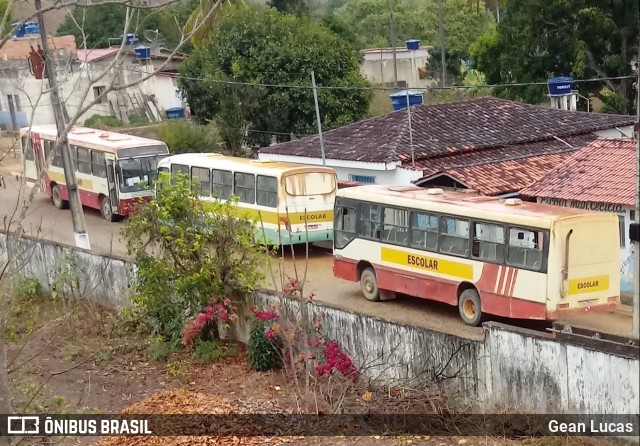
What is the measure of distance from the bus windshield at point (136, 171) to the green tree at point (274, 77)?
8.64 metres

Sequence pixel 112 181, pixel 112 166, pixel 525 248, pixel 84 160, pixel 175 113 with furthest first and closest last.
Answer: pixel 175 113 → pixel 84 160 → pixel 112 181 → pixel 112 166 → pixel 525 248

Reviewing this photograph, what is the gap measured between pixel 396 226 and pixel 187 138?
60.8 feet

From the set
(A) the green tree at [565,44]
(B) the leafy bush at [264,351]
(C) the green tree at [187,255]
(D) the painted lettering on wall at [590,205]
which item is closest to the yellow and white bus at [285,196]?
(C) the green tree at [187,255]

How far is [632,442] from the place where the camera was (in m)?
10.8

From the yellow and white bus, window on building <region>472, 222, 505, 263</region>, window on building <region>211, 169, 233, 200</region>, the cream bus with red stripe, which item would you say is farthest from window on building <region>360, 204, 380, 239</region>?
window on building <region>211, 169, 233, 200</region>

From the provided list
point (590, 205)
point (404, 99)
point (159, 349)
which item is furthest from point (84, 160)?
point (590, 205)

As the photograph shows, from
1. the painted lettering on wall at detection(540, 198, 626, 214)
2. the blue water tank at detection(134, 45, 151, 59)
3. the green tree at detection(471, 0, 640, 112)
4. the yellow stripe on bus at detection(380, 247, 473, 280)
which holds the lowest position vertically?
the yellow stripe on bus at detection(380, 247, 473, 280)

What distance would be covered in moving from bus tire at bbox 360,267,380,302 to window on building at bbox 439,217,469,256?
2.06 metres

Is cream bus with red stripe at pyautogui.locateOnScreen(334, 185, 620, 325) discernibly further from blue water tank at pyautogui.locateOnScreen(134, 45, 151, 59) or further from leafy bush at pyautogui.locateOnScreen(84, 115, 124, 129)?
leafy bush at pyautogui.locateOnScreen(84, 115, 124, 129)

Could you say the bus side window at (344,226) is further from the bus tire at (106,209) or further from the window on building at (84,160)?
the window on building at (84,160)

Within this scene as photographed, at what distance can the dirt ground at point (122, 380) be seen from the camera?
12359 millimetres

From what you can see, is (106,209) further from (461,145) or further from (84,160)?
(461,145)

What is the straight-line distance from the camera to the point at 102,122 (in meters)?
42.0

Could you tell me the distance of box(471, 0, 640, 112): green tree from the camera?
35969 millimetres
